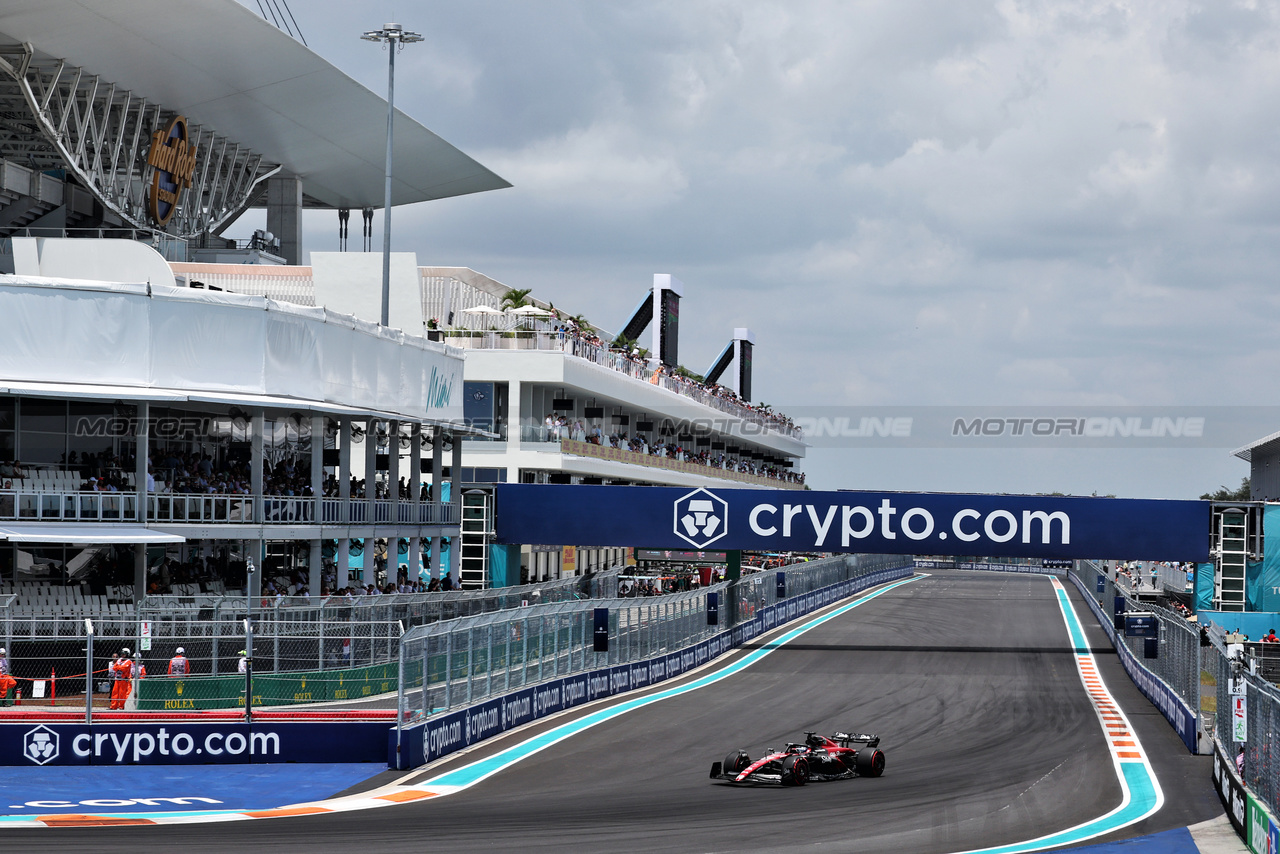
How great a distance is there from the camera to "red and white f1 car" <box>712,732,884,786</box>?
19219mm

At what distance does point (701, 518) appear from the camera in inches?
1594

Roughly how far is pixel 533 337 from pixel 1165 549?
90.3 feet

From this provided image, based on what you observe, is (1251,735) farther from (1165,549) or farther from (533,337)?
(533,337)

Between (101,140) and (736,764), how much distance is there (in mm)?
36699

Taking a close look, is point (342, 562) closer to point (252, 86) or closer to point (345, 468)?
point (345, 468)

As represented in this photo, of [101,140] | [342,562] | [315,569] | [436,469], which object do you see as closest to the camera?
[315,569]

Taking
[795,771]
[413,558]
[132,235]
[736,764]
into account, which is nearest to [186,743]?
[736,764]

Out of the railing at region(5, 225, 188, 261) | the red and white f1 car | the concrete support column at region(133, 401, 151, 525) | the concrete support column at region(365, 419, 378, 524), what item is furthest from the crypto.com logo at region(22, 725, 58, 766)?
the railing at region(5, 225, 188, 261)

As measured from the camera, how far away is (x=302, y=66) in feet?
172

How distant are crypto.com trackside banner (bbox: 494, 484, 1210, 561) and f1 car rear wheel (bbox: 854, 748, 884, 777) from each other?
19770 mm

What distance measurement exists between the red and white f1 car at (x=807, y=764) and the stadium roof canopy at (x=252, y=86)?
32.0m

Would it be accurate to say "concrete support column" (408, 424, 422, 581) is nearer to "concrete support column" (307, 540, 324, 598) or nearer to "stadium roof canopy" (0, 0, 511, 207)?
"concrete support column" (307, 540, 324, 598)

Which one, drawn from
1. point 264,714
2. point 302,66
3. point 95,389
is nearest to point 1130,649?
point 264,714

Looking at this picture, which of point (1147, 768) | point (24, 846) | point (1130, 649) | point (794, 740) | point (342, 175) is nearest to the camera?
point (24, 846)
